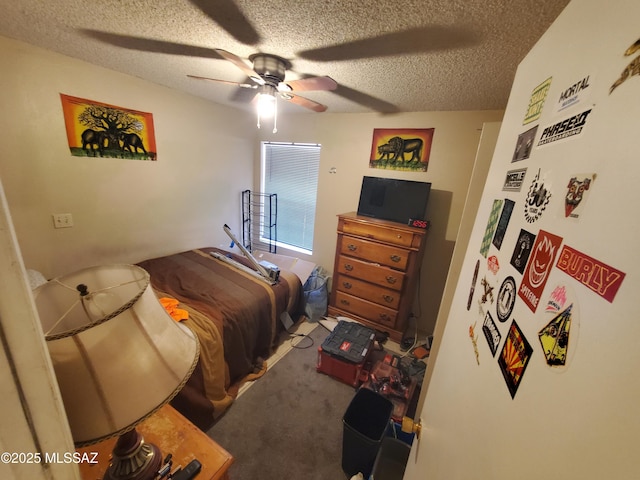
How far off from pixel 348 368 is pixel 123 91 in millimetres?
2966

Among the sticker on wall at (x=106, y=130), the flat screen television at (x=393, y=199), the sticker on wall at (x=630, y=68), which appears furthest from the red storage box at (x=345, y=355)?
the sticker on wall at (x=106, y=130)

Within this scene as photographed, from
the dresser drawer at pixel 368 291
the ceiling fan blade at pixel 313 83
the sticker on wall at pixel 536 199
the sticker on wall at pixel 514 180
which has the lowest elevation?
the dresser drawer at pixel 368 291

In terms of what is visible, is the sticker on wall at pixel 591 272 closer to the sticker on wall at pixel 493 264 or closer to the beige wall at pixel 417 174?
the sticker on wall at pixel 493 264

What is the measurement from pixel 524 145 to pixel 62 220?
9.35 feet

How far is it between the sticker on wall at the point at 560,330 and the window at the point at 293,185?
283 centimetres

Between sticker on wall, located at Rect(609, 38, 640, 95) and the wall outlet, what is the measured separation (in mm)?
2888

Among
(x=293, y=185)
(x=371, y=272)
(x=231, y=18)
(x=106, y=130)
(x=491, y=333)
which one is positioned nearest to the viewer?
(x=491, y=333)

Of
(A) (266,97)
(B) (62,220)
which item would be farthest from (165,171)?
(A) (266,97)

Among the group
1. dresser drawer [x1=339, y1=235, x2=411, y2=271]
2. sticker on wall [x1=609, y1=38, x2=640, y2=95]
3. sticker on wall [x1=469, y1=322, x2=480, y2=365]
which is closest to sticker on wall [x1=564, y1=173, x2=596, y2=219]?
sticker on wall [x1=609, y1=38, x2=640, y2=95]

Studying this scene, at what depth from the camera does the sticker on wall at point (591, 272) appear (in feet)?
0.84

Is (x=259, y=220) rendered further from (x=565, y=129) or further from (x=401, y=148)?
(x=565, y=129)

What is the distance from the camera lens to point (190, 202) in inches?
111

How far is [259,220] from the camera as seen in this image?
3623mm

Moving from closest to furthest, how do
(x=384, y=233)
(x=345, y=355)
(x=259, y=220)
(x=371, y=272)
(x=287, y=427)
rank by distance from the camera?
(x=287, y=427), (x=345, y=355), (x=384, y=233), (x=371, y=272), (x=259, y=220)
